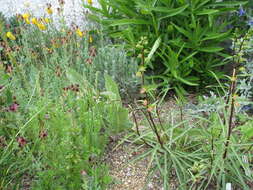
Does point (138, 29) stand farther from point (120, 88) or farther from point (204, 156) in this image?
point (204, 156)

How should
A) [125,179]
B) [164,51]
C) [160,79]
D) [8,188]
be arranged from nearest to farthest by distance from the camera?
1. [8,188]
2. [125,179]
3. [164,51]
4. [160,79]

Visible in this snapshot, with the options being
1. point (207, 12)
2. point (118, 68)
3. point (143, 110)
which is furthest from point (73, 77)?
point (207, 12)

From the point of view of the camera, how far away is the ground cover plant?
199 centimetres

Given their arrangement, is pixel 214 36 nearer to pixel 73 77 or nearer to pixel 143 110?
pixel 143 110

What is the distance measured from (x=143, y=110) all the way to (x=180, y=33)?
42.7 inches

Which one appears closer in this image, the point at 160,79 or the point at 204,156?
the point at 204,156

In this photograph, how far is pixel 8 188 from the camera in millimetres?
2133

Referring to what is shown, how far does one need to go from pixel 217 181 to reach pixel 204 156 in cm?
23

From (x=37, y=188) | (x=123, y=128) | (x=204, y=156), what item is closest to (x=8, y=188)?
(x=37, y=188)

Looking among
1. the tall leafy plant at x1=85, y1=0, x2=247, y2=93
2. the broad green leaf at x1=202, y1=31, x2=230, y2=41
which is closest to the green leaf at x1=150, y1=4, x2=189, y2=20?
the tall leafy plant at x1=85, y1=0, x2=247, y2=93

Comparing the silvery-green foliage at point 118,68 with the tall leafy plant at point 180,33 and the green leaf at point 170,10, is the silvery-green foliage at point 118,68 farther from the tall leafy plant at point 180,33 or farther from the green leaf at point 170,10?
the green leaf at point 170,10

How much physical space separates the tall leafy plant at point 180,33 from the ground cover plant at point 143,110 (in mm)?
11

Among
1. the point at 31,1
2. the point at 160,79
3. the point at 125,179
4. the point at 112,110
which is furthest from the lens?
the point at 31,1

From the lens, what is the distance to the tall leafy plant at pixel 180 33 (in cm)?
306
